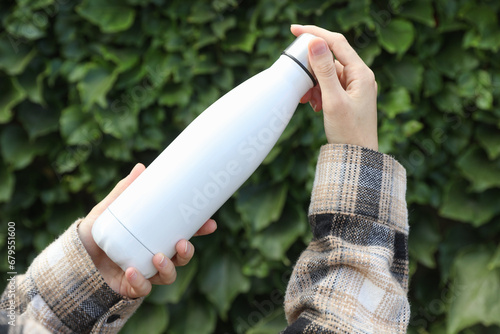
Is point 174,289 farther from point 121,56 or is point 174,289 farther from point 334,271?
point 334,271

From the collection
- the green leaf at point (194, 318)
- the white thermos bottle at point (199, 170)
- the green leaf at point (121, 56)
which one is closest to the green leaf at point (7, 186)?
the green leaf at point (121, 56)

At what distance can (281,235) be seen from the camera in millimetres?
1234

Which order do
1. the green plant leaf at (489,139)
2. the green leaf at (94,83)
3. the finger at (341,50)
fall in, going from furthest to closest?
the green leaf at (94,83), the green plant leaf at (489,139), the finger at (341,50)

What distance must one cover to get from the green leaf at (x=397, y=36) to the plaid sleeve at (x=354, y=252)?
0.56 metres

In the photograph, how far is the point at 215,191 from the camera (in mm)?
632

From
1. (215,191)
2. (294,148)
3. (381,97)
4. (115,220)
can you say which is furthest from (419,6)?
(115,220)

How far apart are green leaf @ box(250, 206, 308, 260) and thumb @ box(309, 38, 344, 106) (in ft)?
2.00

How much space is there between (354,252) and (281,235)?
64 cm

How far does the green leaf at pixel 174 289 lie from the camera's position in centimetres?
128

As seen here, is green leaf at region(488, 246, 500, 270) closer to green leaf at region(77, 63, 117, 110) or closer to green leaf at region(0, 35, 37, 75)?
green leaf at region(77, 63, 117, 110)

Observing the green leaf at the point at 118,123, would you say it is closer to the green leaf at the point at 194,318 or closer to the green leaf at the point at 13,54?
the green leaf at the point at 13,54

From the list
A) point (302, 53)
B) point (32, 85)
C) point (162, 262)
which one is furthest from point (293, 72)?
point (32, 85)

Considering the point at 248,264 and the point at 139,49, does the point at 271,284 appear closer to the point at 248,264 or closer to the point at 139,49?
the point at 248,264

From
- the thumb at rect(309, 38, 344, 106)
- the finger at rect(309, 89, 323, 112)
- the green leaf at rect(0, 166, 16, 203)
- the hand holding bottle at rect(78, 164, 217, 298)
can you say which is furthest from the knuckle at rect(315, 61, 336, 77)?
the green leaf at rect(0, 166, 16, 203)
